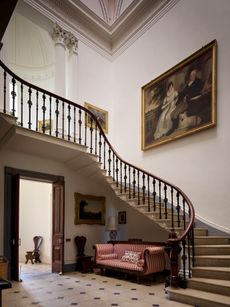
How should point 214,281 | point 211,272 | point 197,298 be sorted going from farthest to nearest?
1. point 211,272
2. point 214,281
3. point 197,298

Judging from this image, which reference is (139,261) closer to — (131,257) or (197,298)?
(131,257)

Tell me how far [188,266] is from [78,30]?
8353 millimetres

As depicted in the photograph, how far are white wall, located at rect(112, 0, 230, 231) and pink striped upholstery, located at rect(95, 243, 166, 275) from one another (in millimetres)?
1503

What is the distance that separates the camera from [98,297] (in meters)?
5.49

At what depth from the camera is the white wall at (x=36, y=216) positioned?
1059cm

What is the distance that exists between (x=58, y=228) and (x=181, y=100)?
193 inches

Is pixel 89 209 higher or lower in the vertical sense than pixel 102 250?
higher

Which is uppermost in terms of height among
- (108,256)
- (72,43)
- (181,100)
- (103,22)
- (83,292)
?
(103,22)

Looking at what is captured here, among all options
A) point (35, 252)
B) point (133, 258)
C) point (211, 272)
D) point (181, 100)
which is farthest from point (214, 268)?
point (35, 252)

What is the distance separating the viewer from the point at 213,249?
593 cm

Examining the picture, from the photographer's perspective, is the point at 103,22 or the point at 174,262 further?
the point at 103,22

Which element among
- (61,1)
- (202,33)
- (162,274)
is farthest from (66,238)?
(61,1)

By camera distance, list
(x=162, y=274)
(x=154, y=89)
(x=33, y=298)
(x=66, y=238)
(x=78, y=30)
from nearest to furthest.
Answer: (x=33, y=298) < (x=162, y=274) < (x=66, y=238) < (x=154, y=89) < (x=78, y=30)

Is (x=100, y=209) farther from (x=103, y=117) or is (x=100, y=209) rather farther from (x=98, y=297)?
(x=98, y=297)
